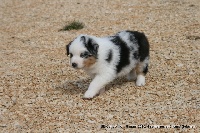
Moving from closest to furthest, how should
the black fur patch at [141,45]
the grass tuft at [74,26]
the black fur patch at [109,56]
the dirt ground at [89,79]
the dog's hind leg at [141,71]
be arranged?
1. the dirt ground at [89,79]
2. the black fur patch at [109,56]
3. the black fur patch at [141,45]
4. the dog's hind leg at [141,71]
5. the grass tuft at [74,26]

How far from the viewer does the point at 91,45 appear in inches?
214

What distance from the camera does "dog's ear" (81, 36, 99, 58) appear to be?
5.40m

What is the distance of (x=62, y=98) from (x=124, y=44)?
132 centimetres

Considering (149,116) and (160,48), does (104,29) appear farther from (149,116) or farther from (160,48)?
(149,116)

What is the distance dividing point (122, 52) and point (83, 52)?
2.51 ft

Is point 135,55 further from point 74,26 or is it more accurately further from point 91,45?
point 74,26

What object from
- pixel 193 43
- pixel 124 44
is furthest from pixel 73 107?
pixel 193 43

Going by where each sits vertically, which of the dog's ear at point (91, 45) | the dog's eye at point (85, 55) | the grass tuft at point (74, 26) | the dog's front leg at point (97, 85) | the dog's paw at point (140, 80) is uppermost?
the dog's ear at point (91, 45)

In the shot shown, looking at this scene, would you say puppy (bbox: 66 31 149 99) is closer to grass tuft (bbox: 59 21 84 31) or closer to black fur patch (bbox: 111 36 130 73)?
black fur patch (bbox: 111 36 130 73)

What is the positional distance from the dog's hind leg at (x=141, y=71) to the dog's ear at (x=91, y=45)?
1124 millimetres

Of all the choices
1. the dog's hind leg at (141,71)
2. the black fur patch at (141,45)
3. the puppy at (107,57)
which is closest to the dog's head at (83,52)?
the puppy at (107,57)

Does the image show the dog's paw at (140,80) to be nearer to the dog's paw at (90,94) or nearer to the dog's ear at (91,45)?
the dog's paw at (90,94)

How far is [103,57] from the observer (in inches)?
221

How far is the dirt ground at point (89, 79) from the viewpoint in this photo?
5145 mm
